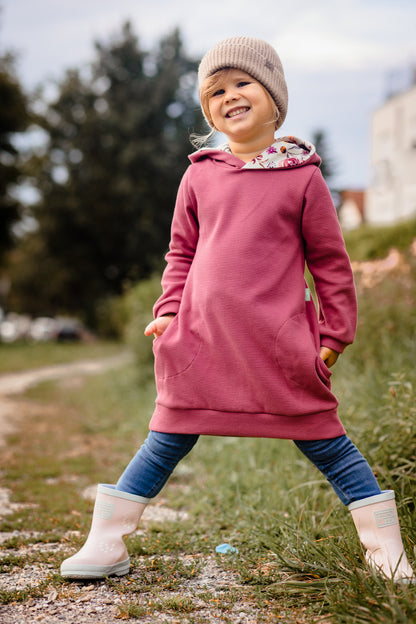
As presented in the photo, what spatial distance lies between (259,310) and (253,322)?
0.14ft

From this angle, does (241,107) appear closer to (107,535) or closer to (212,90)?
(212,90)

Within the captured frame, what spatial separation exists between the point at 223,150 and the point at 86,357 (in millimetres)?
17841

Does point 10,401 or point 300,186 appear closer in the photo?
point 300,186

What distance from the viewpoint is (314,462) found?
206cm

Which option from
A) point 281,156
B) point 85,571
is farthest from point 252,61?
point 85,571

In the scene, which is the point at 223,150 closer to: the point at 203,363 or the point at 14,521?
the point at 203,363

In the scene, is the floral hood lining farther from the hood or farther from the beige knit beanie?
the beige knit beanie

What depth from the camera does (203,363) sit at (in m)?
2.03

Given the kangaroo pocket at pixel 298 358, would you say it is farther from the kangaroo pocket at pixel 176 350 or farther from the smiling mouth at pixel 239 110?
the smiling mouth at pixel 239 110

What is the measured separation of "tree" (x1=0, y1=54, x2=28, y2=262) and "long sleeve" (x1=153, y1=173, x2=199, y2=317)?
807 inches

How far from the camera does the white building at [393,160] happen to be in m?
20.1

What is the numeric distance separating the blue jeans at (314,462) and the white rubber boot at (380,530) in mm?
34

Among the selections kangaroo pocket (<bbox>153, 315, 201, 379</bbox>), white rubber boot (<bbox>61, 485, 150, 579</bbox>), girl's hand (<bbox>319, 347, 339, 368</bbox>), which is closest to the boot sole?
white rubber boot (<bbox>61, 485, 150, 579</bbox>)

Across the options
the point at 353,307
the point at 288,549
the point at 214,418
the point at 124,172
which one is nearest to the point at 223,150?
the point at 353,307
